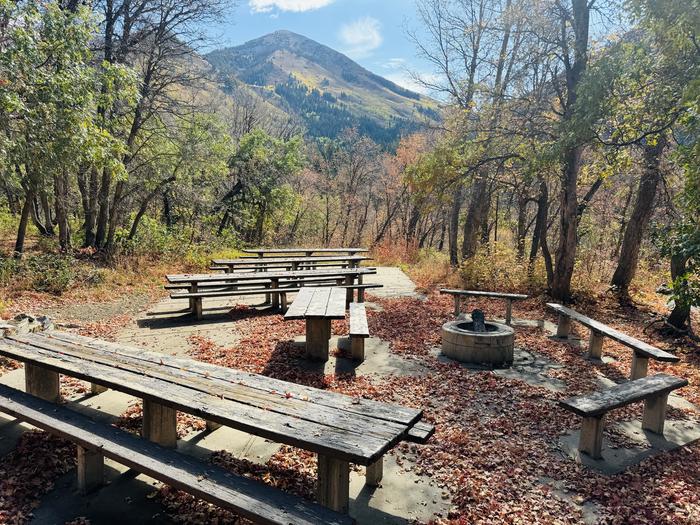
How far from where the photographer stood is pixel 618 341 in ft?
17.6

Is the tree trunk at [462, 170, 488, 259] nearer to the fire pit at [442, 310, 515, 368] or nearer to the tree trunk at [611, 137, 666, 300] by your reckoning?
the tree trunk at [611, 137, 666, 300]

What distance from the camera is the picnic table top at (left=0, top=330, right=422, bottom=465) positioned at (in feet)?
7.66

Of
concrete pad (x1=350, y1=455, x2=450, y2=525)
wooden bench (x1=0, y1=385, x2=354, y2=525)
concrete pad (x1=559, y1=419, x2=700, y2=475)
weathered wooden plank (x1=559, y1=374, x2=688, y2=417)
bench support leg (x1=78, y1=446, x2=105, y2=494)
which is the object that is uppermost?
wooden bench (x1=0, y1=385, x2=354, y2=525)

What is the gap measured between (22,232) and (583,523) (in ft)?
37.6

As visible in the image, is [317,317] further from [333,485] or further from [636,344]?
[636,344]

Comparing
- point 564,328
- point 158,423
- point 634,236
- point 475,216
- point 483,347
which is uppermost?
point 475,216

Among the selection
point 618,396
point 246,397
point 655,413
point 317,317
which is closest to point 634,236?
point 655,413

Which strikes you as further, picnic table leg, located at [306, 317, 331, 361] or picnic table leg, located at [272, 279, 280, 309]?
picnic table leg, located at [272, 279, 280, 309]

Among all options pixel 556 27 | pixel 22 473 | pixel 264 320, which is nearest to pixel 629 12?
pixel 556 27

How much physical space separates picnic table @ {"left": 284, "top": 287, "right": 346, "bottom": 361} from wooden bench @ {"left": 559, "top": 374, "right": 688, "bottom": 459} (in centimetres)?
255

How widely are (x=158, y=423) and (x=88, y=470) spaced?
0.51 metres

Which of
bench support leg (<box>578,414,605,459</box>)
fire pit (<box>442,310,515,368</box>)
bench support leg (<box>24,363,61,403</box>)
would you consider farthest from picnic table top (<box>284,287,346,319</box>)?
bench support leg (<box>578,414,605,459</box>)

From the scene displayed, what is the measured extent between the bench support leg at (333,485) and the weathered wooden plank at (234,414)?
167mm

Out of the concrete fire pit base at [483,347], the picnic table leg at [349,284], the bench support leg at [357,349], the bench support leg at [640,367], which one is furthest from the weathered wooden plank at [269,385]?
the picnic table leg at [349,284]
